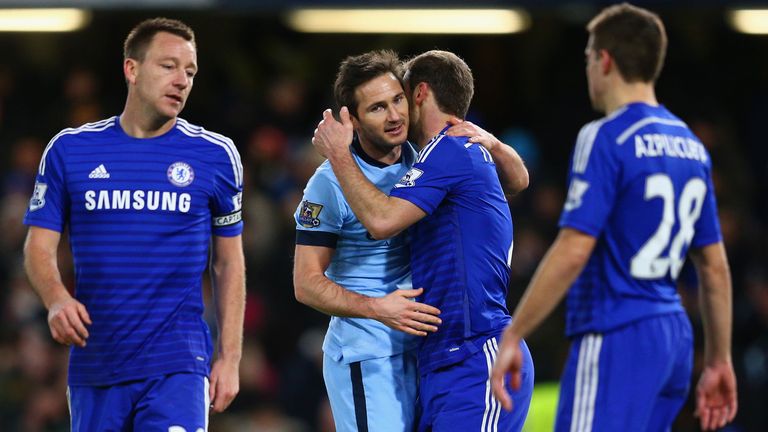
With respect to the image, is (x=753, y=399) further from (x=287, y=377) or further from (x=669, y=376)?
(x=669, y=376)

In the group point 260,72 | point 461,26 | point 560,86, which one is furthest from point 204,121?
point 560,86

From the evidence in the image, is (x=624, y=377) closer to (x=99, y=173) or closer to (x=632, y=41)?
(x=632, y=41)

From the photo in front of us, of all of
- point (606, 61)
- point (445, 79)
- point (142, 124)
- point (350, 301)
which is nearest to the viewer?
point (606, 61)

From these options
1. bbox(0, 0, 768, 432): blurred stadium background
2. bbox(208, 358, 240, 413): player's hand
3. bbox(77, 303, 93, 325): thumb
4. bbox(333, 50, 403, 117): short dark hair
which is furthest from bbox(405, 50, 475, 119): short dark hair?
bbox(0, 0, 768, 432): blurred stadium background

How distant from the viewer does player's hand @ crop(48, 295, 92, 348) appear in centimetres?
→ 514

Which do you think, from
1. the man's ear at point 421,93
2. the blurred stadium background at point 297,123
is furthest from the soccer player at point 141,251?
the blurred stadium background at point 297,123

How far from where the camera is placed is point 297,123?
12711 millimetres

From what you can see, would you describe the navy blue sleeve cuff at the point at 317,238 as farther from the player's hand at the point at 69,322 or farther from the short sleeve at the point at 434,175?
the player's hand at the point at 69,322

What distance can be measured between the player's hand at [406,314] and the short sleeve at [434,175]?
38 cm

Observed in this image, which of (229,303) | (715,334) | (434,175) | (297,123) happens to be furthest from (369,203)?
(297,123)

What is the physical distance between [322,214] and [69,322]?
1.16m

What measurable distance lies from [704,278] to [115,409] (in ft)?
8.06

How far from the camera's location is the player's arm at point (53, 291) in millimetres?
5152

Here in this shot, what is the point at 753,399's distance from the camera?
1011cm
